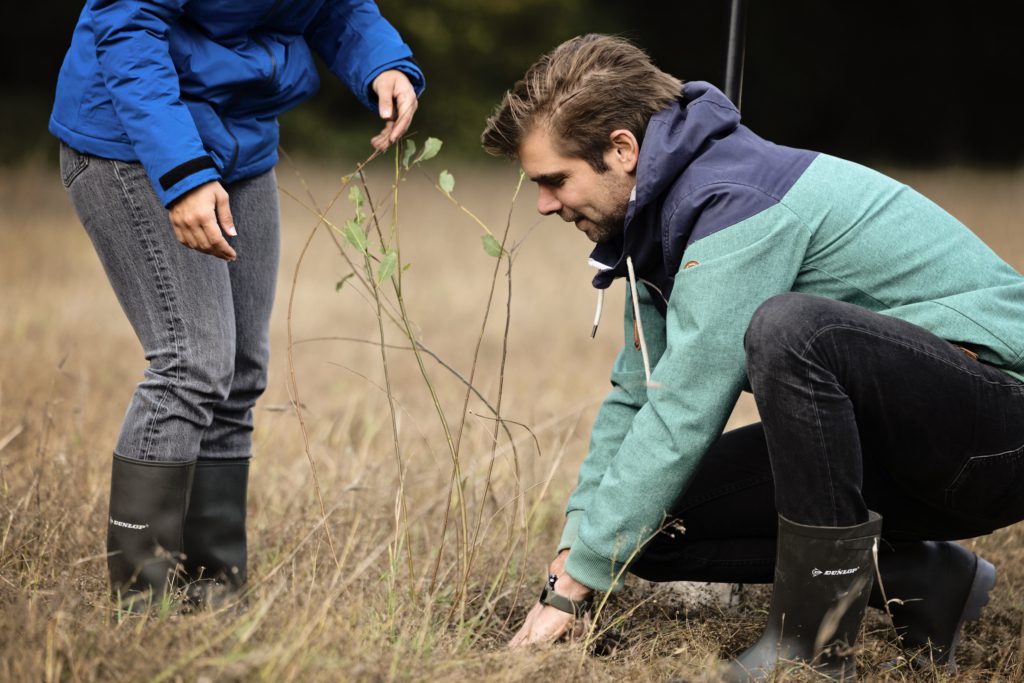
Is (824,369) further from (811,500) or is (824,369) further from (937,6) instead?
(937,6)

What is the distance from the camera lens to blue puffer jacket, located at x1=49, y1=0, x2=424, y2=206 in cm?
199

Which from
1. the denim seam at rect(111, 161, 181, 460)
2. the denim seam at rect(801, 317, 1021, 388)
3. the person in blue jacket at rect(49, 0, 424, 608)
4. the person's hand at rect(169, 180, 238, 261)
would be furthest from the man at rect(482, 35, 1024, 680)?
the denim seam at rect(111, 161, 181, 460)

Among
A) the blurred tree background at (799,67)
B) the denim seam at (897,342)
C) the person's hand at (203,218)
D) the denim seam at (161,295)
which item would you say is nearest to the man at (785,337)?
the denim seam at (897,342)

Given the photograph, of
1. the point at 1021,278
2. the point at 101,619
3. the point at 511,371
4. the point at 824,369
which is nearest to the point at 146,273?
the point at 101,619

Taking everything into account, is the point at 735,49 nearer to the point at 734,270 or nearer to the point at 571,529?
the point at 734,270

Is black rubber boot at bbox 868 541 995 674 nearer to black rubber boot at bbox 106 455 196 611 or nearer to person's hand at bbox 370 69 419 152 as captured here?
person's hand at bbox 370 69 419 152

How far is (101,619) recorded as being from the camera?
196 centimetres

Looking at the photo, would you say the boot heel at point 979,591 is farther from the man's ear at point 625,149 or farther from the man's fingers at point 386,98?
the man's fingers at point 386,98

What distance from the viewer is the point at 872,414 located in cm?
197

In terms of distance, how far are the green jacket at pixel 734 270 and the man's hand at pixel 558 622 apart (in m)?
0.05

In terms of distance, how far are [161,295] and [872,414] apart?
4.70 ft

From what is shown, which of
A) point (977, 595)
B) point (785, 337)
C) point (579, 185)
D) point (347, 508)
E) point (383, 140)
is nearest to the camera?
point (785, 337)

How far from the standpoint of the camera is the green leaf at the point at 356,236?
1994mm

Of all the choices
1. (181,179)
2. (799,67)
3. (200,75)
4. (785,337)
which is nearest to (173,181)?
(181,179)
